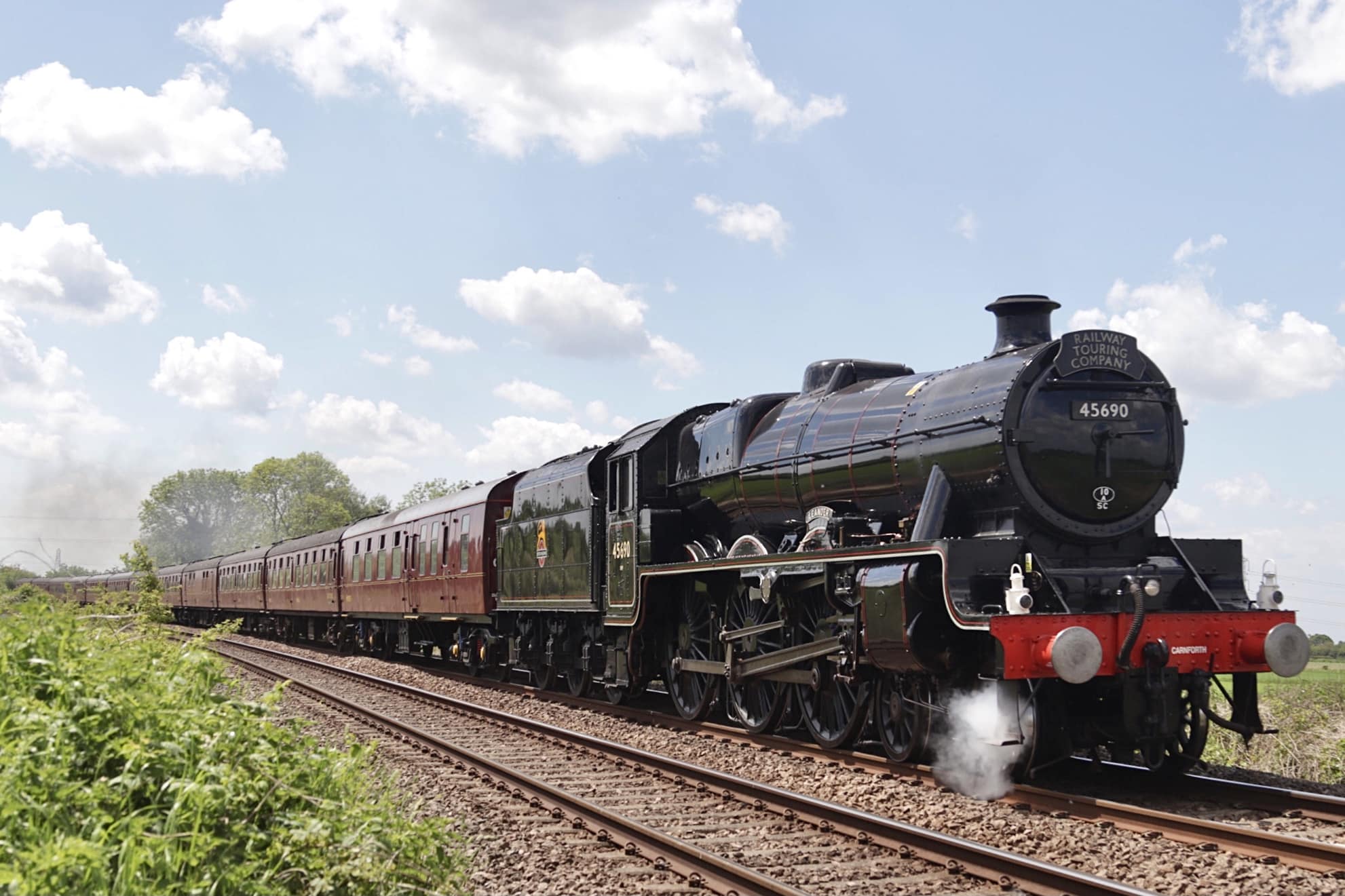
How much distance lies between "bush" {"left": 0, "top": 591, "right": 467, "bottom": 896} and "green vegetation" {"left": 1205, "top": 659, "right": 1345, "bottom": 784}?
29.0 ft

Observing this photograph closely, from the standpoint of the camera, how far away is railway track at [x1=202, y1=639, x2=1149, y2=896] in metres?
5.95

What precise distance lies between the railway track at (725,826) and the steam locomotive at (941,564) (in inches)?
61.8

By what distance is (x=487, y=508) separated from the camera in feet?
64.5

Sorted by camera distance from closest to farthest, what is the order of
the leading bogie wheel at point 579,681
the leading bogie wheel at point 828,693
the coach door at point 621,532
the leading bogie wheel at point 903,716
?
the leading bogie wheel at point 903,716 → the leading bogie wheel at point 828,693 → the coach door at point 621,532 → the leading bogie wheel at point 579,681

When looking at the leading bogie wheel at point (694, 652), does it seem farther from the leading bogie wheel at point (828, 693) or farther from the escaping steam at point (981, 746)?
the escaping steam at point (981, 746)

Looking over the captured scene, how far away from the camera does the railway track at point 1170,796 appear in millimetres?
6262

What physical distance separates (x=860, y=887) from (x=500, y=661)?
15227 millimetres

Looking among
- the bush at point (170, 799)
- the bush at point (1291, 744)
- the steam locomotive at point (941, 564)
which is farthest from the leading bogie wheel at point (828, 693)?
the bush at point (170, 799)

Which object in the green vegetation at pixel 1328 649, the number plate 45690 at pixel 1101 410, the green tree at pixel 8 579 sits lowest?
the green vegetation at pixel 1328 649

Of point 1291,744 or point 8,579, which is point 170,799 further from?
point 8,579

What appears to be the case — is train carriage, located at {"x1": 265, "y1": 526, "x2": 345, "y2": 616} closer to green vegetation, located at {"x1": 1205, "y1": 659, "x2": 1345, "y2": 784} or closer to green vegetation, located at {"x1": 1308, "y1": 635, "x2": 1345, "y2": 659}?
green vegetation, located at {"x1": 1205, "y1": 659, "x2": 1345, "y2": 784}

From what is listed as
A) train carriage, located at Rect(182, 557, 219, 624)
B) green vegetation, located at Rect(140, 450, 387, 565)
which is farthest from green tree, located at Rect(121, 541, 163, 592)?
green vegetation, located at Rect(140, 450, 387, 565)

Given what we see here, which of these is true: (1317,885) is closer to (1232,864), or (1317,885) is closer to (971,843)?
(1232,864)

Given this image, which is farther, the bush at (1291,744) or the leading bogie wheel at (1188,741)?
the bush at (1291,744)
